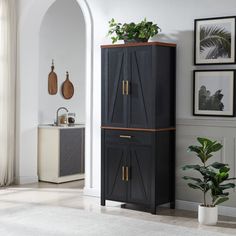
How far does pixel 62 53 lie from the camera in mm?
9062

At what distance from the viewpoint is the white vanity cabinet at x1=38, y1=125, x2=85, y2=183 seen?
26.6 feet

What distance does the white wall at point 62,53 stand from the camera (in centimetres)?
877

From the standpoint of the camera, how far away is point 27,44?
8047 millimetres

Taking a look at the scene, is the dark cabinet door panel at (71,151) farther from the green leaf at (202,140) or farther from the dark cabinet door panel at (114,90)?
the green leaf at (202,140)

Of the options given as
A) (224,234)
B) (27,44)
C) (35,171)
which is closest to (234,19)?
(224,234)

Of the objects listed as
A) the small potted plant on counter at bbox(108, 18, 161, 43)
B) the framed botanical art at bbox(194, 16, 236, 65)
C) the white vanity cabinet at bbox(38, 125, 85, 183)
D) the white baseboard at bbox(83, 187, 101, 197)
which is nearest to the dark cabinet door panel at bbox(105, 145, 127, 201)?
the white baseboard at bbox(83, 187, 101, 197)

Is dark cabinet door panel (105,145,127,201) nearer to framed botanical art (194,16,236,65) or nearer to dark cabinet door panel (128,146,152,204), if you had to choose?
dark cabinet door panel (128,146,152,204)

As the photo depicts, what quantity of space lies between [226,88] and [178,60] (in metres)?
0.69

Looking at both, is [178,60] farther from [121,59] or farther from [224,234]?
[224,234]

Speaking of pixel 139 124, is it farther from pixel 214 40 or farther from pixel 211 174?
pixel 214 40

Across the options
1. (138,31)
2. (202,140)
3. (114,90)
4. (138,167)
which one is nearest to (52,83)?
(114,90)

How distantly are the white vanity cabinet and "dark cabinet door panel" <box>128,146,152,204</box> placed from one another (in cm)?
207

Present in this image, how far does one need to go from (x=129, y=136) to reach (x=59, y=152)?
6.84 ft

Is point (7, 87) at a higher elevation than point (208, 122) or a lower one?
higher
